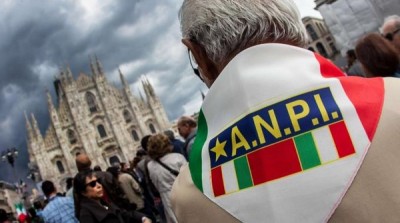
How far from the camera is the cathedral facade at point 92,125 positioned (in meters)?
47.0

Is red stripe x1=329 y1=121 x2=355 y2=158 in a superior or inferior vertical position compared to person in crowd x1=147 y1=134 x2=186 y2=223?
inferior

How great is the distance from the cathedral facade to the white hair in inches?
1857

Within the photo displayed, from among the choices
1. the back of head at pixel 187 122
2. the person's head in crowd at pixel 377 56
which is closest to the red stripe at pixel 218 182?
the person's head in crowd at pixel 377 56

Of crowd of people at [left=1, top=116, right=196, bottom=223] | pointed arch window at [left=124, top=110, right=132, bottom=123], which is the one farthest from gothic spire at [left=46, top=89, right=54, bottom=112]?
crowd of people at [left=1, top=116, right=196, bottom=223]

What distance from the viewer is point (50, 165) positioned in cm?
4659

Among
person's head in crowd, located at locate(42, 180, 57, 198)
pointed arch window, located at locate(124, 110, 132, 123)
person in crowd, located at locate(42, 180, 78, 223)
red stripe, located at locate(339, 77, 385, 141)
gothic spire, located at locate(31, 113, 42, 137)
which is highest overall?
gothic spire, located at locate(31, 113, 42, 137)

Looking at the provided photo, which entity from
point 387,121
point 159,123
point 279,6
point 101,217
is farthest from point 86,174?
point 159,123

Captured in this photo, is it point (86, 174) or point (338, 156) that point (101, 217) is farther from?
point (338, 156)

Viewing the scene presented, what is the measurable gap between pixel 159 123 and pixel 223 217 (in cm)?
4825

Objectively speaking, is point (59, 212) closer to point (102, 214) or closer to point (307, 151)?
point (102, 214)

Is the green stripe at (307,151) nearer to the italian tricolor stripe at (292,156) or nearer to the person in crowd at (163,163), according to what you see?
the italian tricolor stripe at (292,156)

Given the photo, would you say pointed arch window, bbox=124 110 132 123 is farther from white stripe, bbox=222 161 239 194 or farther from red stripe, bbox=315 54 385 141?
red stripe, bbox=315 54 385 141

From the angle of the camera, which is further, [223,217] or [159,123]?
[159,123]

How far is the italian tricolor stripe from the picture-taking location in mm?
789
